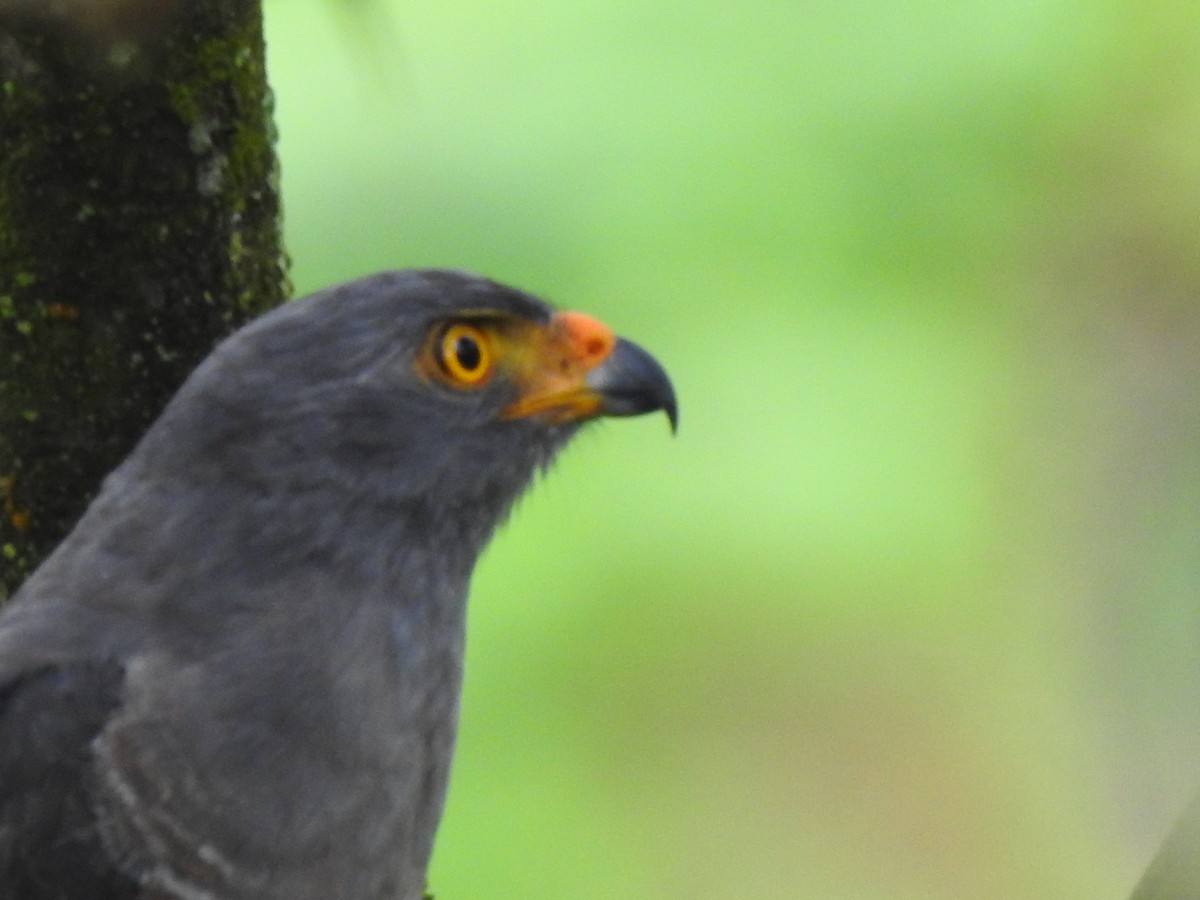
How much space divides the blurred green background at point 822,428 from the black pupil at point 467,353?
1.42ft

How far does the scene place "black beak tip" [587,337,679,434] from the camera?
388cm

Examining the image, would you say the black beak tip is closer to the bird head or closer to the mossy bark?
the bird head

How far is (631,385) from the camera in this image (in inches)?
154

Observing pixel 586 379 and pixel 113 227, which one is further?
pixel 586 379

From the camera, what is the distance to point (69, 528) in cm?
368

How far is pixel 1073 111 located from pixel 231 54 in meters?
2.89

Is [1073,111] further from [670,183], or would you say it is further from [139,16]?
[139,16]

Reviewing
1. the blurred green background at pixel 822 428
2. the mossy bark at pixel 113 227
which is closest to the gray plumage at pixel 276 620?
the mossy bark at pixel 113 227

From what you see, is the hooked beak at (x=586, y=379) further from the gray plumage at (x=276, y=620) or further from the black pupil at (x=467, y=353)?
the black pupil at (x=467, y=353)

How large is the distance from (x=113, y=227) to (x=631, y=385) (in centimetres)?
106

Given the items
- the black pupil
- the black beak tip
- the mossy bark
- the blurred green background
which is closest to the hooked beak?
the black beak tip

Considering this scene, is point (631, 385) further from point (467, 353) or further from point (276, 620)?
point (276, 620)

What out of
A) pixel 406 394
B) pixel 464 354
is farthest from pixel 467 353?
pixel 406 394

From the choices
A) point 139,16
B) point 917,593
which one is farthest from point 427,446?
point 917,593
